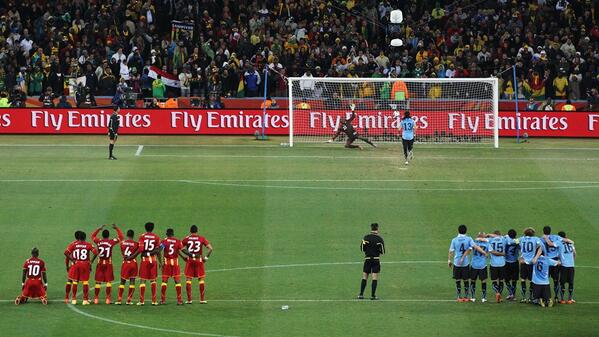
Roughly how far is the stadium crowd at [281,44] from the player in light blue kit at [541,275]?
25.2 meters

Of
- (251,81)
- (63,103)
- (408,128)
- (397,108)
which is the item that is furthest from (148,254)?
(251,81)

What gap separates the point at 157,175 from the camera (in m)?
42.2

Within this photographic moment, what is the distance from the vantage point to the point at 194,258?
2750 centimetres

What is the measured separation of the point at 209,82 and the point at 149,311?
86.8 feet

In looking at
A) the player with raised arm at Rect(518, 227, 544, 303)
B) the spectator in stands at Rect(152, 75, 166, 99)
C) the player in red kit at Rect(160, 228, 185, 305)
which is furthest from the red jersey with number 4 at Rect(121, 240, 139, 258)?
the spectator in stands at Rect(152, 75, 166, 99)

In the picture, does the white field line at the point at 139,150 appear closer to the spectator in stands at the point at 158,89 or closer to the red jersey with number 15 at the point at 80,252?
the spectator in stands at the point at 158,89

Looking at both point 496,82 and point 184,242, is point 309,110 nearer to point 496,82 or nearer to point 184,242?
point 496,82

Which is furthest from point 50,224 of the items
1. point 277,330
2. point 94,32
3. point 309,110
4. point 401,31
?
point 401,31

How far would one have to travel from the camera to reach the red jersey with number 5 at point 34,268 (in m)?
26.9

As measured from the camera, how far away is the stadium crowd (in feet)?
174

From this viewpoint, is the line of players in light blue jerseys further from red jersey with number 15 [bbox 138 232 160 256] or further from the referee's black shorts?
red jersey with number 15 [bbox 138 232 160 256]

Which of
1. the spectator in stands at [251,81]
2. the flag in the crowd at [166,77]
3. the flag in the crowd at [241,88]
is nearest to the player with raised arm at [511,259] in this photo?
the spectator in stands at [251,81]

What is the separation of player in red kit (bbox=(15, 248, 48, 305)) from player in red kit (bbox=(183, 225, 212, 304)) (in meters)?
2.87

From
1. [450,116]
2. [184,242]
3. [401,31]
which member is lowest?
[184,242]
